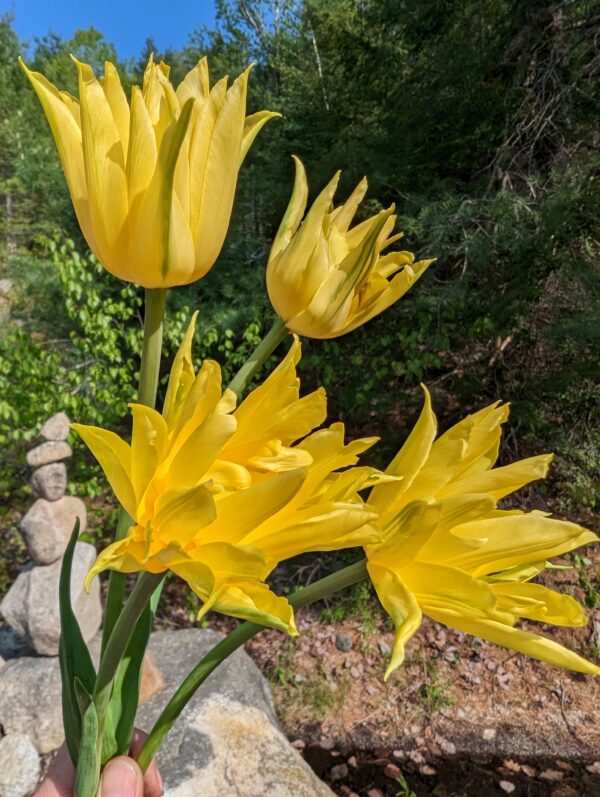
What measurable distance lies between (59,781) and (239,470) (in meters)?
0.55

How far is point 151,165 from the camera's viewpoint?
0.51 m

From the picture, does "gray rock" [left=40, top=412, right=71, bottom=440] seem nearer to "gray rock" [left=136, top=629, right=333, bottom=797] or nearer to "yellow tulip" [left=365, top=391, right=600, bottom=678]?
"gray rock" [left=136, top=629, right=333, bottom=797]

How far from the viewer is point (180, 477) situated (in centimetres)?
44

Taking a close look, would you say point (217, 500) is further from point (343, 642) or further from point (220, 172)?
point (343, 642)

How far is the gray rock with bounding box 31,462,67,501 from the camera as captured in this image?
246 cm

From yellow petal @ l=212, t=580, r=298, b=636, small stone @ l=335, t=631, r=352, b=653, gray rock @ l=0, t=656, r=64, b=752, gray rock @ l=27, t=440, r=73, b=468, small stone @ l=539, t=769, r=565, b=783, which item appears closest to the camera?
yellow petal @ l=212, t=580, r=298, b=636

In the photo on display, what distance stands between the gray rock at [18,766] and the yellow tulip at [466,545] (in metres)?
2.17

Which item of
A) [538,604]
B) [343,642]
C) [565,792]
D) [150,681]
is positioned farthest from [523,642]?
[343,642]

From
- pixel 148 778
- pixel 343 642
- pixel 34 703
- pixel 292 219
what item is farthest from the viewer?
pixel 343 642

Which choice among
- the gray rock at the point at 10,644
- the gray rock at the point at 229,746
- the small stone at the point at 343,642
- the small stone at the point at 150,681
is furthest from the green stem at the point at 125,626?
the small stone at the point at 343,642

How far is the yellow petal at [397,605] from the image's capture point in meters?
0.42

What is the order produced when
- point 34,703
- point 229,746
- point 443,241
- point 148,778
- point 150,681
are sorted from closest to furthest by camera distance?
point 148,778
point 229,746
point 34,703
point 150,681
point 443,241

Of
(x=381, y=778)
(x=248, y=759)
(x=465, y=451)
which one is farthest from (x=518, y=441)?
(x=465, y=451)

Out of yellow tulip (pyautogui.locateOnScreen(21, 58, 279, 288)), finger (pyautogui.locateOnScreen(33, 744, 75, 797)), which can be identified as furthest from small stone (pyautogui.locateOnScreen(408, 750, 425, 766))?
yellow tulip (pyautogui.locateOnScreen(21, 58, 279, 288))
